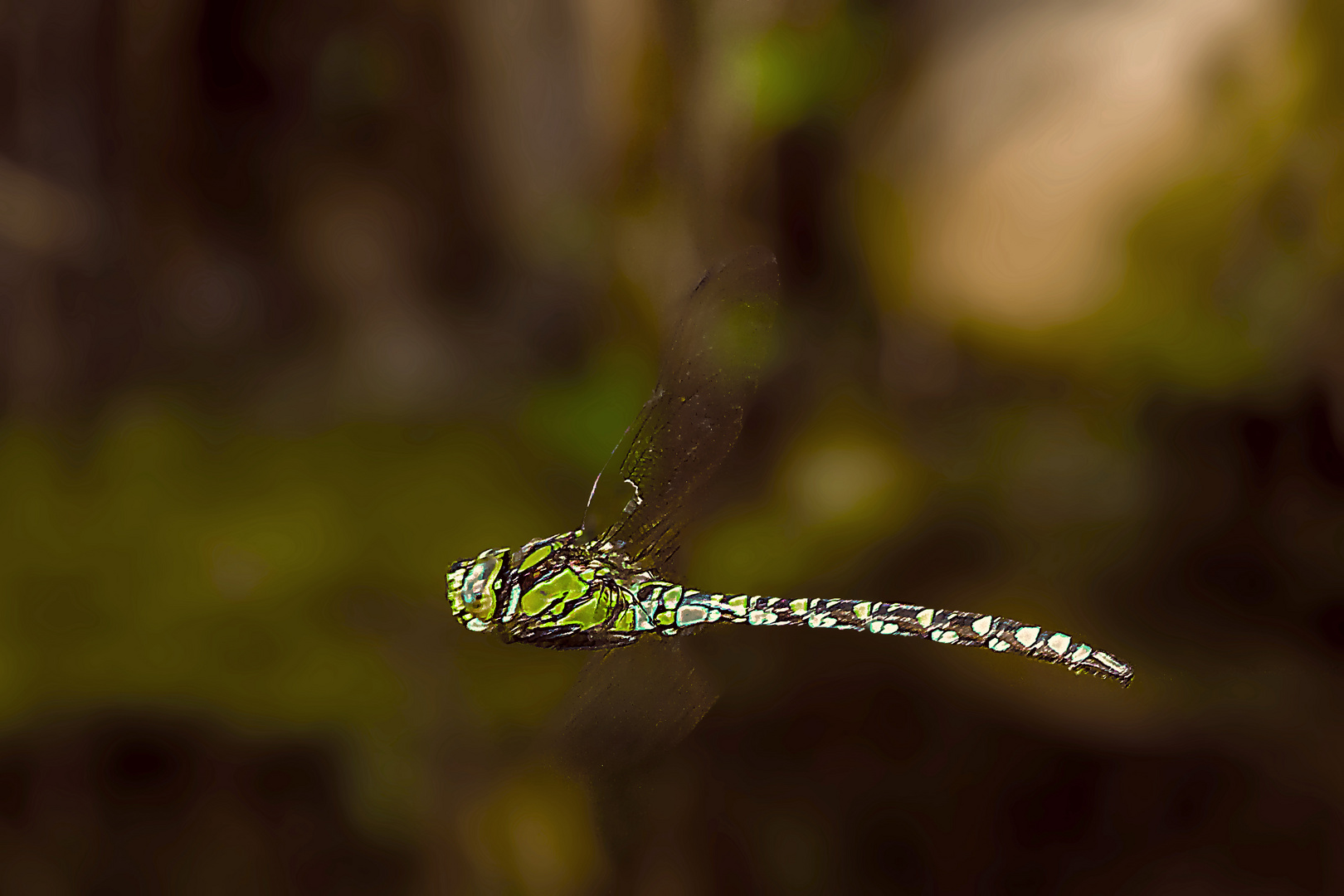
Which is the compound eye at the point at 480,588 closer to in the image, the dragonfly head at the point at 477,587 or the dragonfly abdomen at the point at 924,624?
the dragonfly head at the point at 477,587

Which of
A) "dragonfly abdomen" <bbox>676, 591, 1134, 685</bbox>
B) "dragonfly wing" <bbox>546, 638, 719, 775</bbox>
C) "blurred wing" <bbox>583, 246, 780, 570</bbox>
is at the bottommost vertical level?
"dragonfly wing" <bbox>546, 638, 719, 775</bbox>

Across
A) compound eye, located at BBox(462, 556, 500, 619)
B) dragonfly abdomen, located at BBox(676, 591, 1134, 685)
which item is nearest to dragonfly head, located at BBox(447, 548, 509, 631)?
compound eye, located at BBox(462, 556, 500, 619)

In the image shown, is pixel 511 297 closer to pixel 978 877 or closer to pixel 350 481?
pixel 350 481

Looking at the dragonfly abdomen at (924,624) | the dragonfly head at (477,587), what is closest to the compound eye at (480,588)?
the dragonfly head at (477,587)

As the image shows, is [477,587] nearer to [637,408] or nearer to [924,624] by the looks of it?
[637,408]

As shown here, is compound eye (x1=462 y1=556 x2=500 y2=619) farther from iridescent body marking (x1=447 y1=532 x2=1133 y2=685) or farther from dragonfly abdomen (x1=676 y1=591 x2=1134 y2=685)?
dragonfly abdomen (x1=676 y1=591 x2=1134 y2=685)

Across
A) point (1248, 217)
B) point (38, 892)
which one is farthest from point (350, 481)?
point (1248, 217)
